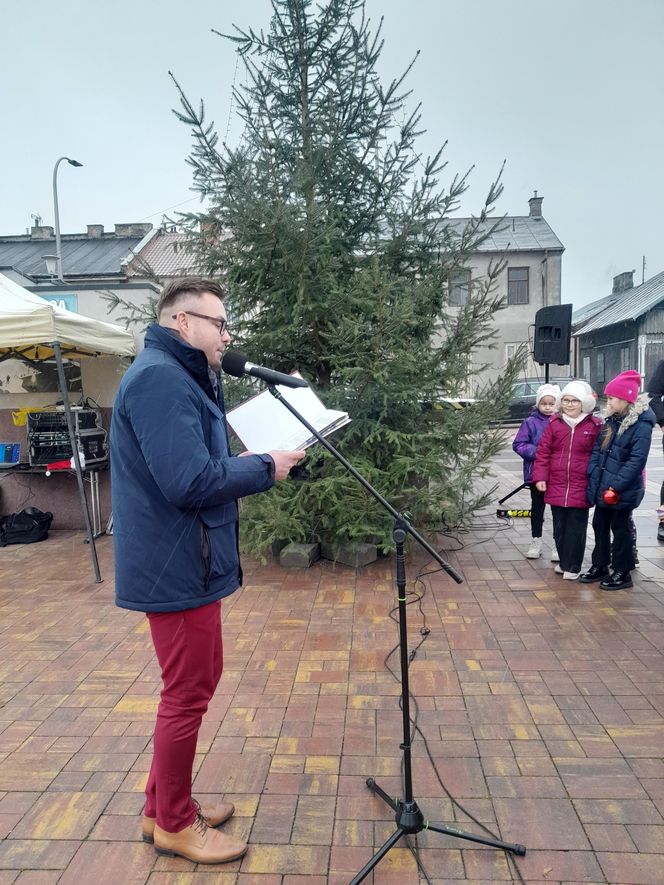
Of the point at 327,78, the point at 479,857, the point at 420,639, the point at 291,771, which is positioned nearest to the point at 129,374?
the point at 291,771

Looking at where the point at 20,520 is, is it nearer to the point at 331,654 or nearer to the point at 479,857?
the point at 331,654

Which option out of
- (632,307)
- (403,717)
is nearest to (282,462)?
(403,717)

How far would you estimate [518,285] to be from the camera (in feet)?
106

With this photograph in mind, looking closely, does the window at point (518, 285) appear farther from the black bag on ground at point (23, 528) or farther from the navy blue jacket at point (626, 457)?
the black bag on ground at point (23, 528)

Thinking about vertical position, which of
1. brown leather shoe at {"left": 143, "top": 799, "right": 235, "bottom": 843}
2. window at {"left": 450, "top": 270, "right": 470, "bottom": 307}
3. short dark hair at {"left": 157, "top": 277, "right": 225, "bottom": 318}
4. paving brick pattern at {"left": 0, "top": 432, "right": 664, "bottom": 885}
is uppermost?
window at {"left": 450, "top": 270, "right": 470, "bottom": 307}

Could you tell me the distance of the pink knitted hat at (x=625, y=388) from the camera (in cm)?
488

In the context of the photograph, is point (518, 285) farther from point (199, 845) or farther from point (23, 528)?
point (199, 845)

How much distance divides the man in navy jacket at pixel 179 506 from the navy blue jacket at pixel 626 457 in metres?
3.75

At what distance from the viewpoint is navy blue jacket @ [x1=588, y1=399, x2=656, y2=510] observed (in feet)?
15.8

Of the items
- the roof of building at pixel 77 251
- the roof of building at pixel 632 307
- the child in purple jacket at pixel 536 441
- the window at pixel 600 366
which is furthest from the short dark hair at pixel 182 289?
the window at pixel 600 366

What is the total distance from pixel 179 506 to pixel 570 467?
14.1 ft

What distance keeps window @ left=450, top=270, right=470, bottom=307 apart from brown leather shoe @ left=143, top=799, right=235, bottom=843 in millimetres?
4741

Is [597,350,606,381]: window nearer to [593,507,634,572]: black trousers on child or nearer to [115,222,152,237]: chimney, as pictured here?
[115,222,152,237]: chimney

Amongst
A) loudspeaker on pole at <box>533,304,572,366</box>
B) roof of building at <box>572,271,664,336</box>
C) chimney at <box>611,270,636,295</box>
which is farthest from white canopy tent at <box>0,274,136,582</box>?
chimney at <box>611,270,636,295</box>
